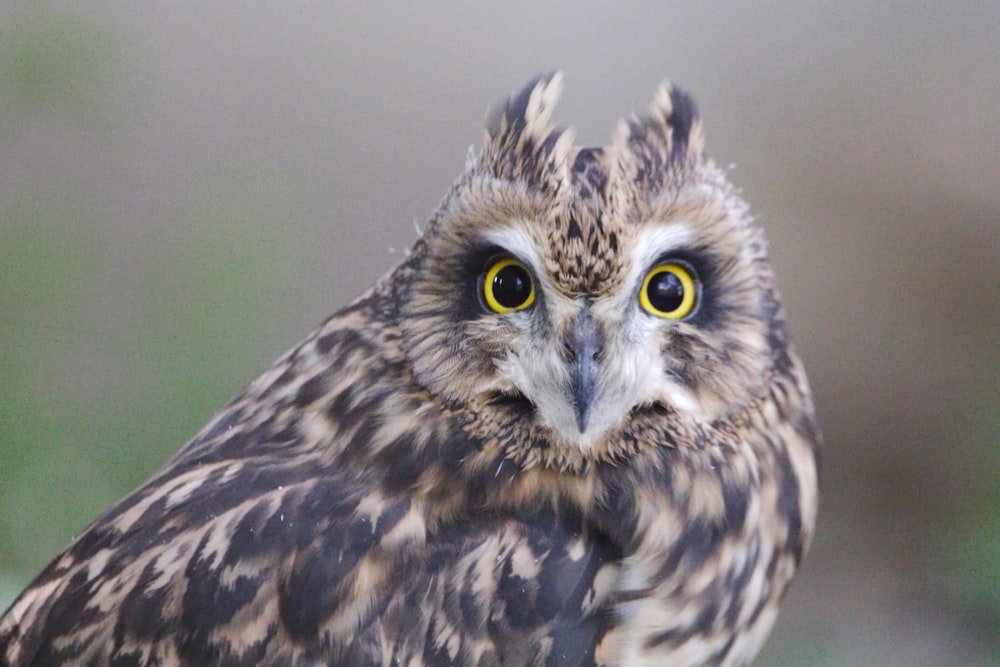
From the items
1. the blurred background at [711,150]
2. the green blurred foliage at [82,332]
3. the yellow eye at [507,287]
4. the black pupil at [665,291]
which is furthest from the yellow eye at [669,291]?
the blurred background at [711,150]

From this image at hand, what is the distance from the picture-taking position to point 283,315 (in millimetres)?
3330

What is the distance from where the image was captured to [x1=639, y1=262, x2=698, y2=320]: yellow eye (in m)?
1.52

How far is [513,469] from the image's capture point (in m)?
1.60

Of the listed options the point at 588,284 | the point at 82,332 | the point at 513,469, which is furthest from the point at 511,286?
the point at 82,332

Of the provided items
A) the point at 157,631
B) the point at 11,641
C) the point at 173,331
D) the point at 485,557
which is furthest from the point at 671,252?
the point at 173,331

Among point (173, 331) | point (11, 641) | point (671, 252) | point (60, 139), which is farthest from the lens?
point (60, 139)

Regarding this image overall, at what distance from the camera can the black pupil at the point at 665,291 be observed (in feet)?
4.99

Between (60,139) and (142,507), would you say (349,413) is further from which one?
(60,139)

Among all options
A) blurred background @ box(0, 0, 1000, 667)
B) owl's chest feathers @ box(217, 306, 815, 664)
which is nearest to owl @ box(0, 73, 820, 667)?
owl's chest feathers @ box(217, 306, 815, 664)

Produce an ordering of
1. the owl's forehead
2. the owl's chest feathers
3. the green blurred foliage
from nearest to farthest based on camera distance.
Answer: the owl's forehead → the owl's chest feathers → the green blurred foliage

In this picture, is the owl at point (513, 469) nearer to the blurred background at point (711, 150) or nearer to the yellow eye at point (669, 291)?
the yellow eye at point (669, 291)

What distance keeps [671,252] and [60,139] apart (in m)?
2.69

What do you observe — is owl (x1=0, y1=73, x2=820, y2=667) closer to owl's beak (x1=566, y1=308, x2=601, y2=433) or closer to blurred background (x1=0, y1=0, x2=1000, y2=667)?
owl's beak (x1=566, y1=308, x2=601, y2=433)

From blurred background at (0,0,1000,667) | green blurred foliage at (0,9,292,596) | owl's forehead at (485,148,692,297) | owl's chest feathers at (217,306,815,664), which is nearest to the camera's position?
owl's forehead at (485,148,692,297)
